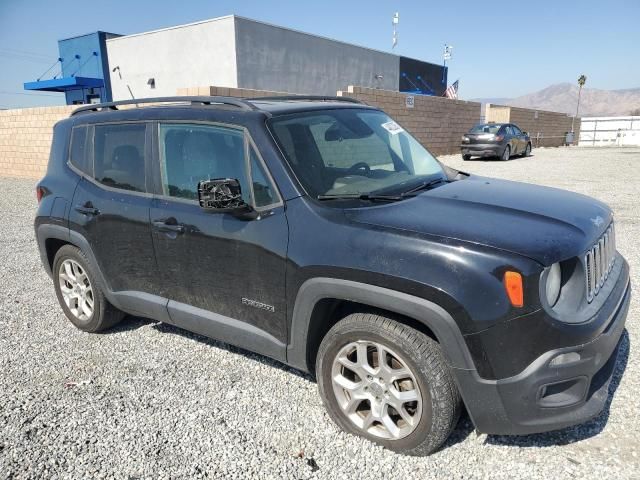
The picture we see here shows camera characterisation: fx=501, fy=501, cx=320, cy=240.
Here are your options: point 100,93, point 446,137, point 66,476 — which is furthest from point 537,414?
point 100,93

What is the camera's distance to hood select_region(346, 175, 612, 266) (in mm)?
2354

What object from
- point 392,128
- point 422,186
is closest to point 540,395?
point 422,186

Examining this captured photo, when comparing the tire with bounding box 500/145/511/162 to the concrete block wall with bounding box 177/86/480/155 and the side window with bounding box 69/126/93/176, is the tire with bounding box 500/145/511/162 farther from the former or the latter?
the side window with bounding box 69/126/93/176

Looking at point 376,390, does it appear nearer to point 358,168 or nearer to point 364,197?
point 364,197

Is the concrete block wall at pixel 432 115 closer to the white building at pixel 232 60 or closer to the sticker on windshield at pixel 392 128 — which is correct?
the white building at pixel 232 60

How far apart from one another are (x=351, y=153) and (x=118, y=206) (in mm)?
1746

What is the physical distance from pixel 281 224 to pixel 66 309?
8.92 feet

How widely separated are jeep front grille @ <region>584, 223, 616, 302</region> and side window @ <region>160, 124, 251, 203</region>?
1.89 meters

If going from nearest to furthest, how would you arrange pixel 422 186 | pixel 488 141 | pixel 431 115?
pixel 422 186 → pixel 488 141 → pixel 431 115

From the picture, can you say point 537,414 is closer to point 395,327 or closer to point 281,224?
point 395,327

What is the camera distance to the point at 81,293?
4.32 meters

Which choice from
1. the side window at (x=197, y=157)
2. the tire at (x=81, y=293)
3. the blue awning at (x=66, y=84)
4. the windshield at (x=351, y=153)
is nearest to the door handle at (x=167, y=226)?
the side window at (x=197, y=157)

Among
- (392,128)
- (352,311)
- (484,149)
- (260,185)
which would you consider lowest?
(484,149)

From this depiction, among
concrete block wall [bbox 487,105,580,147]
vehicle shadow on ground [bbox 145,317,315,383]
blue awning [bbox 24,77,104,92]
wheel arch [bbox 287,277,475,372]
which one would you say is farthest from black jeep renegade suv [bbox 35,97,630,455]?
blue awning [bbox 24,77,104,92]
